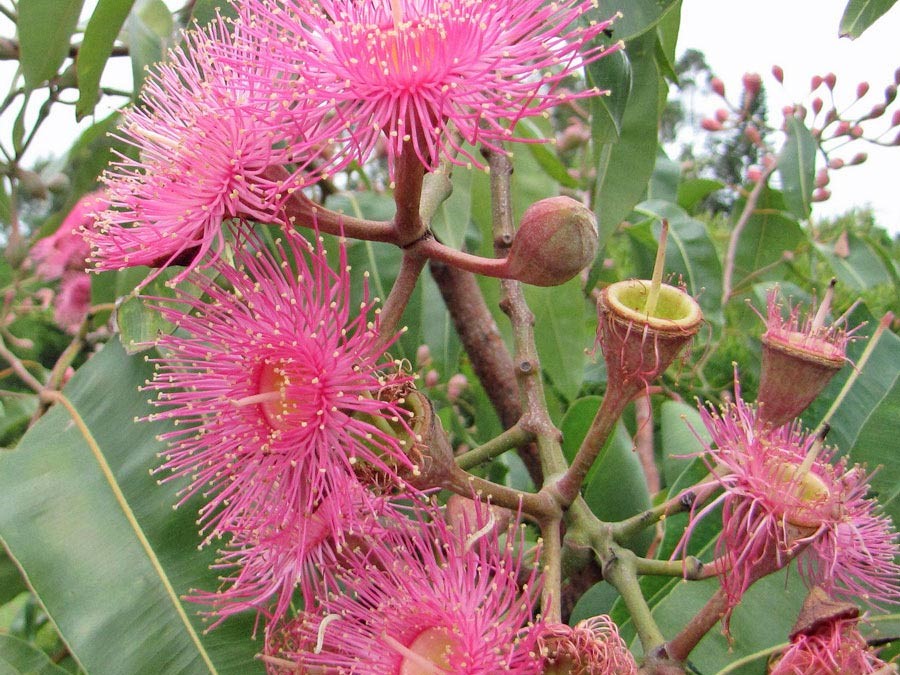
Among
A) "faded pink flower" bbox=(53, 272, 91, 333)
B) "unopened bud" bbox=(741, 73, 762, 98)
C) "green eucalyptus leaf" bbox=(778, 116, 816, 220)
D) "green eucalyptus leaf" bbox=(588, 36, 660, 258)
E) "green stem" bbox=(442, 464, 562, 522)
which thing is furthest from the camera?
"unopened bud" bbox=(741, 73, 762, 98)

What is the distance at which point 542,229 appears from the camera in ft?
2.29

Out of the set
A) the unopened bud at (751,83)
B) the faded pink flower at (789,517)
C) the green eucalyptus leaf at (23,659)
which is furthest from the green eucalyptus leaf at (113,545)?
the unopened bud at (751,83)

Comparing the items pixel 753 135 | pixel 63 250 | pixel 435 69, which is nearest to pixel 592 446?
pixel 435 69

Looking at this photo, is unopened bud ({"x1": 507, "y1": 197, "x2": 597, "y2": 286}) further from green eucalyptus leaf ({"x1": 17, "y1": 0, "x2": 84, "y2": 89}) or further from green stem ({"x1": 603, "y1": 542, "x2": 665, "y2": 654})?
green eucalyptus leaf ({"x1": 17, "y1": 0, "x2": 84, "y2": 89})

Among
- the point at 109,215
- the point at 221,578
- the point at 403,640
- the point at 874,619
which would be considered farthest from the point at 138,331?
the point at 874,619

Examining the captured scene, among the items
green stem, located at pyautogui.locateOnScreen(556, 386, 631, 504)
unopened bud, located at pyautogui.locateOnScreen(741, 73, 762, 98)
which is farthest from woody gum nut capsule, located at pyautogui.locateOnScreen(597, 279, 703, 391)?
unopened bud, located at pyautogui.locateOnScreen(741, 73, 762, 98)

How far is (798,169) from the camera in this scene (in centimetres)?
165

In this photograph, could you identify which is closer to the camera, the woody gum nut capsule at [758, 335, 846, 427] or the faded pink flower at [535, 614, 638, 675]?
the faded pink flower at [535, 614, 638, 675]

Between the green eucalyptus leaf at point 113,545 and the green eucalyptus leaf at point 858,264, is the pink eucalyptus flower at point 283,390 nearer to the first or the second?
the green eucalyptus leaf at point 113,545

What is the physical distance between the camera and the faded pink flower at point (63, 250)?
153cm

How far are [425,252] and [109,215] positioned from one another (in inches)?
12.7

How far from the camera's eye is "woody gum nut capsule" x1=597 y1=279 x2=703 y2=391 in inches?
31.2

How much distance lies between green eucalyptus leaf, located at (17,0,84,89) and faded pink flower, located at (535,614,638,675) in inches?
39.6

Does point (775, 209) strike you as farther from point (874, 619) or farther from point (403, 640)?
point (403, 640)
